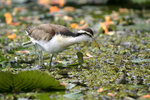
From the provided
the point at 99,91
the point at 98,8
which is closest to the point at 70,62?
the point at 99,91

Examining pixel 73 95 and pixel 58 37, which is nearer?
pixel 73 95

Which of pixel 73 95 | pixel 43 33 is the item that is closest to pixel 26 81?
pixel 73 95

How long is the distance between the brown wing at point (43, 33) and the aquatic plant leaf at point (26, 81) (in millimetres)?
1094

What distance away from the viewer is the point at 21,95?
3.55m

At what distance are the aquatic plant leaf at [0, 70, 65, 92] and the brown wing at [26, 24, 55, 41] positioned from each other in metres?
1.09

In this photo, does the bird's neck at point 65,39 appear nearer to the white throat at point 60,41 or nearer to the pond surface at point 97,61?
the white throat at point 60,41

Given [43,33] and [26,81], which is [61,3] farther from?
[26,81]

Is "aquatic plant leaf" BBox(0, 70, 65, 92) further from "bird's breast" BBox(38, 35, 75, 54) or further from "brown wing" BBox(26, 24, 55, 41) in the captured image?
"brown wing" BBox(26, 24, 55, 41)

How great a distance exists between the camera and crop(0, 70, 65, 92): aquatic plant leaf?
11.6 feet

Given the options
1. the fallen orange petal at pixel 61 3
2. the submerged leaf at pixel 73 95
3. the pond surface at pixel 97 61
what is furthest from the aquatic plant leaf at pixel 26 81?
the fallen orange petal at pixel 61 3

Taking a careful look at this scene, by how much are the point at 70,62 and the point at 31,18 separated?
4755mm

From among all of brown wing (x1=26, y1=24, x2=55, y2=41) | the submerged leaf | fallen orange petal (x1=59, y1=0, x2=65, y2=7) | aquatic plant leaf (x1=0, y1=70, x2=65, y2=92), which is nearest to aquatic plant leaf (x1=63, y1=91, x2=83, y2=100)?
the submerged leaf

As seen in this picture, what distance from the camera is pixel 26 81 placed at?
11.9ft

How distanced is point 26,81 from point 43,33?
1308 mm
